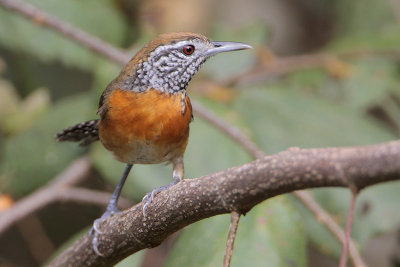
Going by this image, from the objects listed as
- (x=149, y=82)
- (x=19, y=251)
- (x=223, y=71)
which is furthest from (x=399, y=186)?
(x=19, y=251)

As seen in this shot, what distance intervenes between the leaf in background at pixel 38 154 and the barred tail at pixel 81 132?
1.10 meters

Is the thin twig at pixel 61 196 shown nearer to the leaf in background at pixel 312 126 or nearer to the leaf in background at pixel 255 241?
the leaf in background at pixel 255 241

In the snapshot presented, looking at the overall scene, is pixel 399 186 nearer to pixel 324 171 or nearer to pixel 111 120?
pixel 111 120

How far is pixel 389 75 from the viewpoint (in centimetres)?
528

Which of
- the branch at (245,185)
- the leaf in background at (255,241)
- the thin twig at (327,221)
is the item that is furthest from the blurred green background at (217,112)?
the branch at (245,185)

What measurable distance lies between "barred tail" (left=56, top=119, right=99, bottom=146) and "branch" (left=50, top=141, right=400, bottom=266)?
3.13 feet

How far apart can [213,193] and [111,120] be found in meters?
1.32

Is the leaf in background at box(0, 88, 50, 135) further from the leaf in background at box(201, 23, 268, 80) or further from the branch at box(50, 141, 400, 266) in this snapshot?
the branch at box(50, 141, 400, 266)

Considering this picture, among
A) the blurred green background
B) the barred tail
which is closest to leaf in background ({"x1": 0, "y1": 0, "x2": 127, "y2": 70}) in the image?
the blurred green background

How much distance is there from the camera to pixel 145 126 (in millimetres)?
2920

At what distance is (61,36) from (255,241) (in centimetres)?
262

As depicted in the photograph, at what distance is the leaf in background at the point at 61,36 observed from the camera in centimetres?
484

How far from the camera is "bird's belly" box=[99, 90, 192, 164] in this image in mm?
2922

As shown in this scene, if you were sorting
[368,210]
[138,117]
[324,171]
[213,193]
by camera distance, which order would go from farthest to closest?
[368,210]
[138,117]
[213,193]
[324,171]
